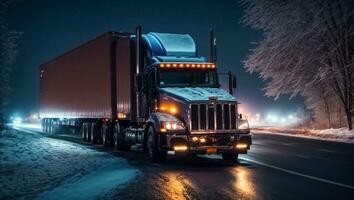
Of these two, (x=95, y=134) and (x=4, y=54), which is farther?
(x=4, y=54)

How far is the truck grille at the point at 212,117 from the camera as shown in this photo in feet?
46.2

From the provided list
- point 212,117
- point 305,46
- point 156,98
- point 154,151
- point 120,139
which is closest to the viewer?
point 212,117

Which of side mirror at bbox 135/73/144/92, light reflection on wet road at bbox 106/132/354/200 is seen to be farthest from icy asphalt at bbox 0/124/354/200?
side mirror at bbox 135/73/144/92

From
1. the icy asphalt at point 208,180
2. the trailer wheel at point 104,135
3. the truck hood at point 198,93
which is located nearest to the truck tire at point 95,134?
the trailer wheel at point 104,135

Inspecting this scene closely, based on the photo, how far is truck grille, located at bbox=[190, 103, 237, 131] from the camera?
1408cm

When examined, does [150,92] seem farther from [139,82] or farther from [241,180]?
[241,180]

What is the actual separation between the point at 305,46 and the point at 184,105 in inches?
713

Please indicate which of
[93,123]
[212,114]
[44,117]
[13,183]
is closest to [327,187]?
[212,114]

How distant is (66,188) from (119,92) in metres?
10.0

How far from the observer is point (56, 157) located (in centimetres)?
1585

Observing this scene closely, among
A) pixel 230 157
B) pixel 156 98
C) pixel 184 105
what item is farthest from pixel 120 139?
pixel 184 105

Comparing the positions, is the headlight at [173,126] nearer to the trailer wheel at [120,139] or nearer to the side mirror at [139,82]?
the side mirror at [139,82]

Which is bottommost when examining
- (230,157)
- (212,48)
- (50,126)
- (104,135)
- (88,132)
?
(230,157)

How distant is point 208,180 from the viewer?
10898 mm
